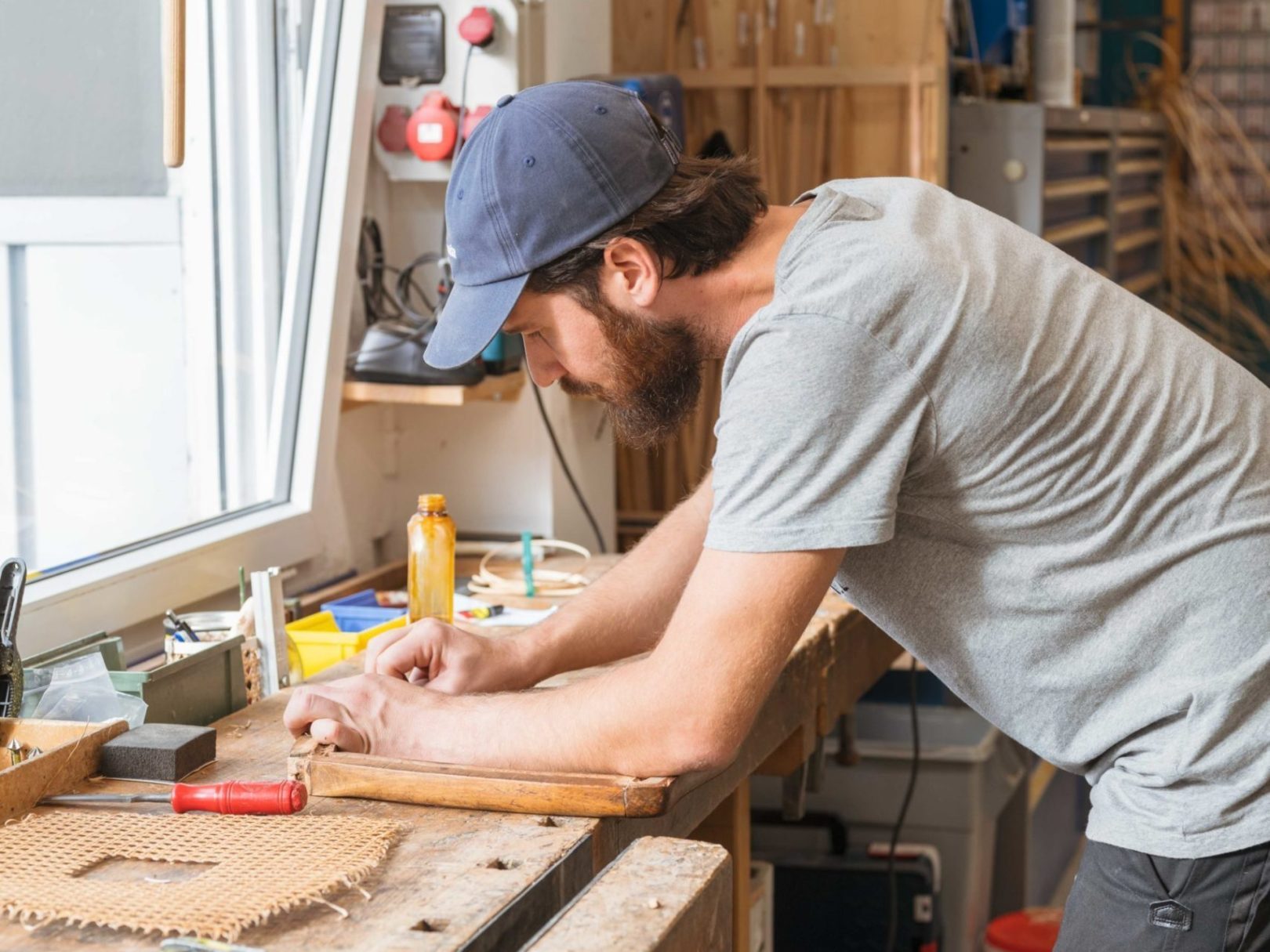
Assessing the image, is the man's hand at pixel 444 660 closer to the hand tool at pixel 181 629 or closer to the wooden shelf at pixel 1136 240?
the hand tool at pixel 181 629

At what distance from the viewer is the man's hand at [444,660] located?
1.76m

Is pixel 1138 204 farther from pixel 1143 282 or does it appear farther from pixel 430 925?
pixel 430 925

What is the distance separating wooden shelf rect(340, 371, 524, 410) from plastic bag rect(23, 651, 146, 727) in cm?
111

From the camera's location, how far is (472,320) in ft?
5.16

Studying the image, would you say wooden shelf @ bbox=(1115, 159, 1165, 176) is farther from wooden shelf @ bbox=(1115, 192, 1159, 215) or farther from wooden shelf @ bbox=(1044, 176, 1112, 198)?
wooden shelf @ bbox=(1044, 176, 1112, 198)

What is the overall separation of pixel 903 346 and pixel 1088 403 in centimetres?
21

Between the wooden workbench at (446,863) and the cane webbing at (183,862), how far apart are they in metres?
0.01

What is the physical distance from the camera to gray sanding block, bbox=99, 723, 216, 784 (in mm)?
1571

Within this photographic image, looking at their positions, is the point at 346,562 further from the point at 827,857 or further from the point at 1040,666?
the point at 1040,666

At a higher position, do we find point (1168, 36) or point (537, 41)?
point (1168, 36)

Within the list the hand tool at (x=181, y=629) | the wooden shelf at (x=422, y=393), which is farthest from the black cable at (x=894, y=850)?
the hand tool at (x=181, y=629)

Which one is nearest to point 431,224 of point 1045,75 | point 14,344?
point 14,344

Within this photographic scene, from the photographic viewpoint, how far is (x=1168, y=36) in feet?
21.5

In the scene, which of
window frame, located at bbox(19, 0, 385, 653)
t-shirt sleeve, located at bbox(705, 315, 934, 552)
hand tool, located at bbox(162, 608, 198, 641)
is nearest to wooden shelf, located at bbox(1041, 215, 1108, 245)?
window frame, located at bbox(19, 0, 385, 653)
